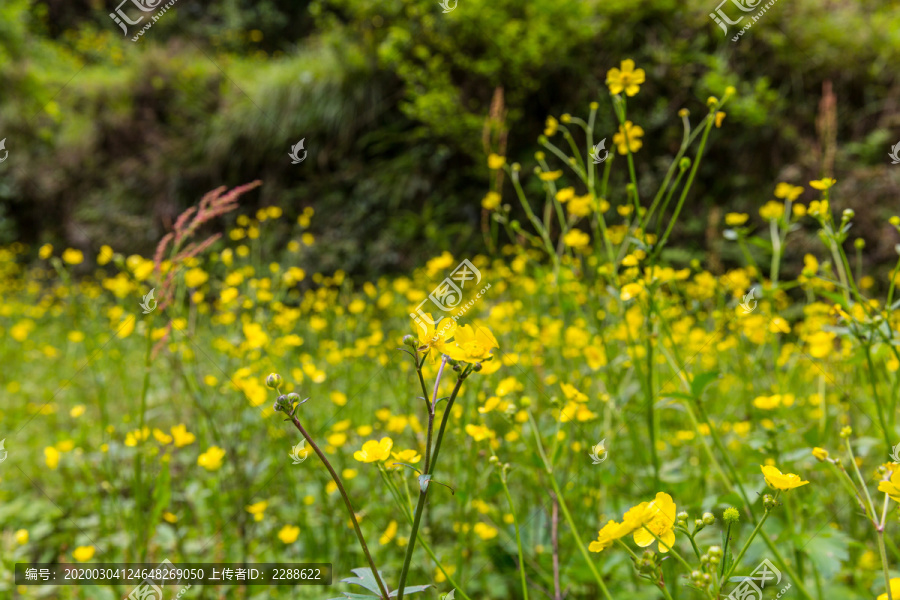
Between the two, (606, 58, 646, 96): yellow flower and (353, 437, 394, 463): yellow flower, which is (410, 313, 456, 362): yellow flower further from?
(606, 58, 646, 96): yellow flower

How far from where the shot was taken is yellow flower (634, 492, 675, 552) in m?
0.55

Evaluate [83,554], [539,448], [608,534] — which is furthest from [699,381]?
[83,554]

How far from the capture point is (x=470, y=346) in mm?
585

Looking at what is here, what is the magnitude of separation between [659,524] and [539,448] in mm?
233

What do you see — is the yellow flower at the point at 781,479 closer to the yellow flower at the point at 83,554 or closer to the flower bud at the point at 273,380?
the flower bud at the point at 273,380

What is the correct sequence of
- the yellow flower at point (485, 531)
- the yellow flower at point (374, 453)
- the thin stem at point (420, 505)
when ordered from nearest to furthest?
the thin stem at point (420, 505), the yellow flower at point (374, 453), the yellow flower at point (485, 531)

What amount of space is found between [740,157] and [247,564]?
14.4 ft

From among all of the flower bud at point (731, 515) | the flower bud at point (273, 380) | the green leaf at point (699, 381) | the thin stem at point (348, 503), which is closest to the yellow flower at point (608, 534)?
the flower bud at point (731, 515)

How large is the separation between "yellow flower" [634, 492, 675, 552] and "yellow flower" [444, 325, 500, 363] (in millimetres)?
220

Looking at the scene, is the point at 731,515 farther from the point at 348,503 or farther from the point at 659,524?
the point at 348,503

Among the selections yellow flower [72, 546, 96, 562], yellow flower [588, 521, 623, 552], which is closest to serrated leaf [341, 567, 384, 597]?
yellow flower [588, 521, 623, 552]

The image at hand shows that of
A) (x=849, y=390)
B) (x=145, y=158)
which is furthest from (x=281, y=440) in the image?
(x=145, y=158)

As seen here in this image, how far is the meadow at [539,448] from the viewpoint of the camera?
82 cm

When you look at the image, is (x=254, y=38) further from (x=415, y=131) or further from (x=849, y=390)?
(x=849, y=390)
